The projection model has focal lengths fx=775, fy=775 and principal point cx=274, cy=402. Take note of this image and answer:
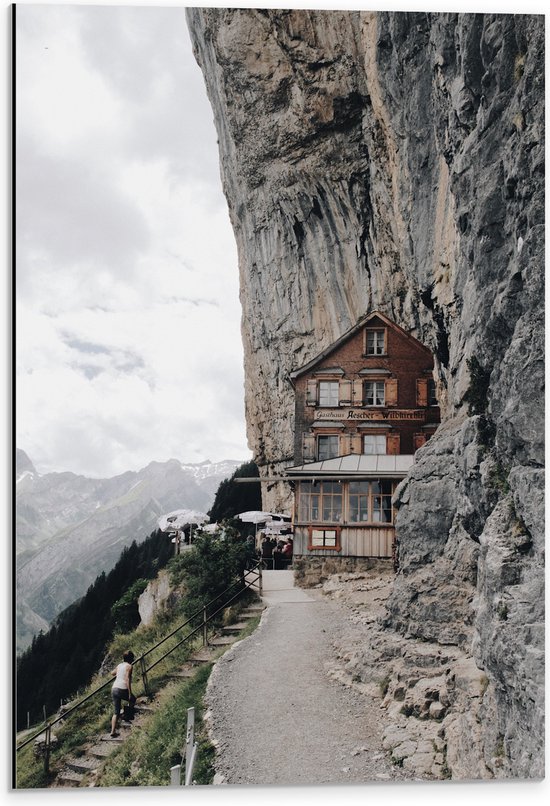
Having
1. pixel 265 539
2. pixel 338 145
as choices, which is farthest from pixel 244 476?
pixel 338 145

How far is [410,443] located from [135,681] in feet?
26.4

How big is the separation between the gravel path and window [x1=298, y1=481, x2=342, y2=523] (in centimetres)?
351

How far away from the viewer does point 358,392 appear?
16.1 meters

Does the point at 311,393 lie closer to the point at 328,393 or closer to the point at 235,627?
the point at 328,393

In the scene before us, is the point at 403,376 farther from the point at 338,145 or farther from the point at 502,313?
Answer: the point at 502,313

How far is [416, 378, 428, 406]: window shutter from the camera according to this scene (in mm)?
15672

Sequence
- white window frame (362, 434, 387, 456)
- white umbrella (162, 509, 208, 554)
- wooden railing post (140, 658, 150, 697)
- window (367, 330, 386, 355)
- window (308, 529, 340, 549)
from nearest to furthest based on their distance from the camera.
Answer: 1. wooden railing post (140, 658, 150, 697)
2. white umbrella (162, 509, 208, 554)
3. window (308, 529, 340, 549)
4. white window frame (362, 434, 387, 456)
5. window (367, 330, 386, 355)

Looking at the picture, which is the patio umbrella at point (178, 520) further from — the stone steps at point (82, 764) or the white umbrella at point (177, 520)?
the stone steps at point (82, 764)

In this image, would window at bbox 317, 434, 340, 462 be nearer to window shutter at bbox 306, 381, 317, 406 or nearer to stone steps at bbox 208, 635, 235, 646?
window shutter at bbox 306, 381, 317, 406

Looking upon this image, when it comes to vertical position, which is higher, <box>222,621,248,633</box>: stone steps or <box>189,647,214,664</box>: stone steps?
<box>222,621,248,633</box>: stone steps

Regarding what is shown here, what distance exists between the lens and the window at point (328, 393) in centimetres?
1639

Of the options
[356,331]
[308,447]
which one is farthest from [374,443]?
[356,331]

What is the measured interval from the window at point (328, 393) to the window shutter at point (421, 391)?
5.64ft

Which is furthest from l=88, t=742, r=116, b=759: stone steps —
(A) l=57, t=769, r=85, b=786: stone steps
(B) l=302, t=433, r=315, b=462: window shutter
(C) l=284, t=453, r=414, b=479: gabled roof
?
(B) l=302, t=433, r=315, b=462: window shutter
